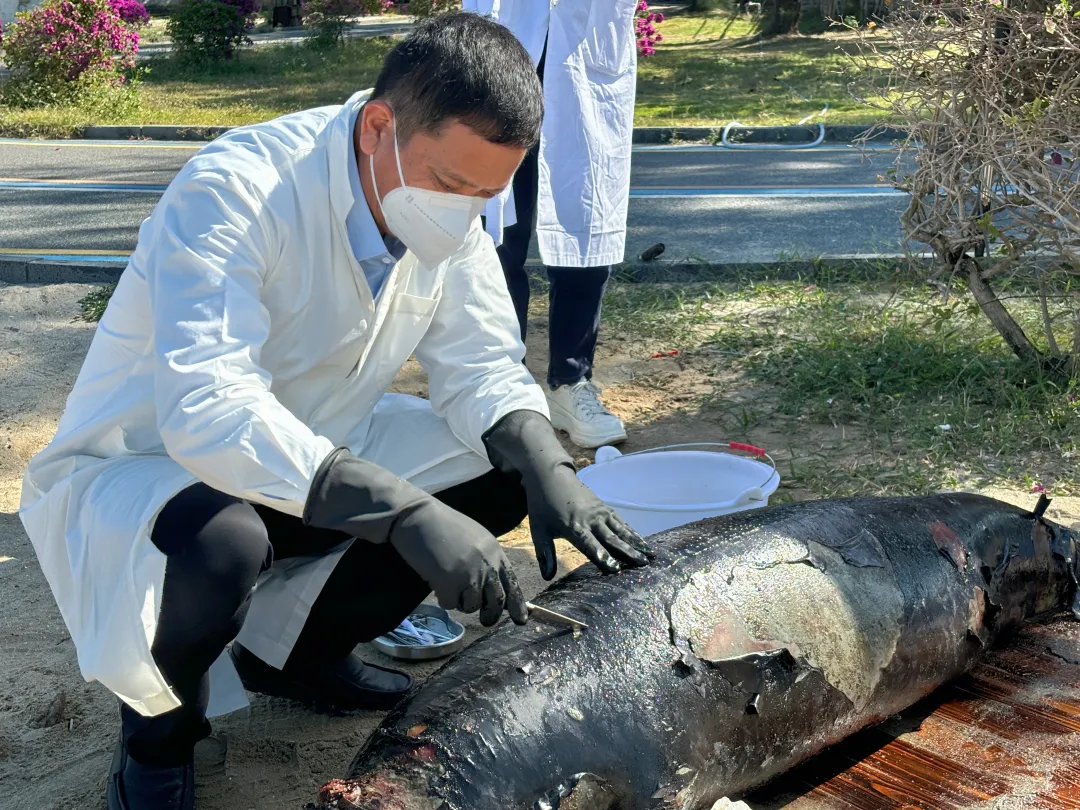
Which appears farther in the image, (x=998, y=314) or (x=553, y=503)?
(x=998, y=314)

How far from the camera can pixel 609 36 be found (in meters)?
4.30

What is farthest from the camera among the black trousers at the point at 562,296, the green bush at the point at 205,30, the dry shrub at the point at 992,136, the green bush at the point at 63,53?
the green bush at the point at 205,30

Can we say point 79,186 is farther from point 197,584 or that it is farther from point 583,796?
point 583,796

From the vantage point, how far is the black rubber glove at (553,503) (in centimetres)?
241

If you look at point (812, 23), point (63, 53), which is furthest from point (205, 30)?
point (812, 23)

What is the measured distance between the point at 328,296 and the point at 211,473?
1.76 feet

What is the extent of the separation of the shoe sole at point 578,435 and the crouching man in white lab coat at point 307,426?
149cm

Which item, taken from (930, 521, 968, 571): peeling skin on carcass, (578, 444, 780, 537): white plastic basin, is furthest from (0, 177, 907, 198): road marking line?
(930, 521, 968, 571): peeling skin on carcass

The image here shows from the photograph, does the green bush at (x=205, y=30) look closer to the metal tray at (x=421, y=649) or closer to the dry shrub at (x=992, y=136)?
the dry shrub at (x=992, y=136)

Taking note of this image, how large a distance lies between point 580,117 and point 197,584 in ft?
8.79

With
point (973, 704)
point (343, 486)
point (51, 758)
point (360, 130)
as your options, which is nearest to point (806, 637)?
point (973, 704)

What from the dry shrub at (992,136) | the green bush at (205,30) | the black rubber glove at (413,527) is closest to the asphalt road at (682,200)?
the dry shrub at (992,136)

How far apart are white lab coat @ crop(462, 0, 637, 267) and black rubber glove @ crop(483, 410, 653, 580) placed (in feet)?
5.70

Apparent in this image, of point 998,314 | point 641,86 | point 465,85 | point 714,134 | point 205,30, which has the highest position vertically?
point 465,85
